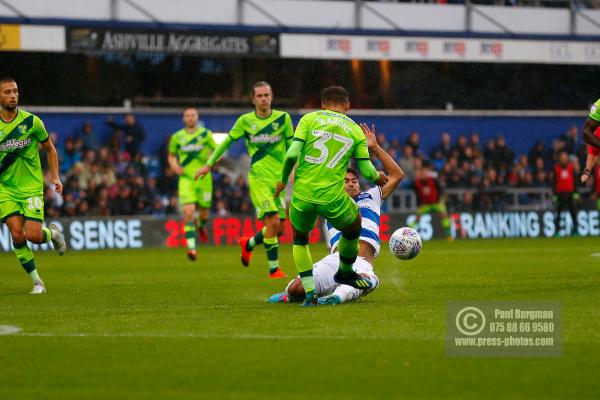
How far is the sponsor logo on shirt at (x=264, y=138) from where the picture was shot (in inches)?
634

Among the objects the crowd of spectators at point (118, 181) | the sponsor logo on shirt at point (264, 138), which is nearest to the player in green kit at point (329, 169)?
the sponsor logo on shirt at point (264, 138)

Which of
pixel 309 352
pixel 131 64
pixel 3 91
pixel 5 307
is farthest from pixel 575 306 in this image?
pixel 131 64

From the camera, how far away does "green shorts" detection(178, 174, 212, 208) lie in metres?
21.3

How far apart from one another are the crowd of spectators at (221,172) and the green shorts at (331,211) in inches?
674

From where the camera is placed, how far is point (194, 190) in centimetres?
2139

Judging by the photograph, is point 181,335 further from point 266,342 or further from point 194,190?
point 194,190

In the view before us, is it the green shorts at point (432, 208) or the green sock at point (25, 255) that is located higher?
the green sock at point (25, 255)

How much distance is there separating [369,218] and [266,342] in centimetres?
368

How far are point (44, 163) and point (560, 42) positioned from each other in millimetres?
16268

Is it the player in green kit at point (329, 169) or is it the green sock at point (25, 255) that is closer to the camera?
the player in green kit at point (329, 169)

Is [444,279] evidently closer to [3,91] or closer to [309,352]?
[3,91]

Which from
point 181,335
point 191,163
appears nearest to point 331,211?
point 181,335

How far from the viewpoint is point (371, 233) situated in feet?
39.5

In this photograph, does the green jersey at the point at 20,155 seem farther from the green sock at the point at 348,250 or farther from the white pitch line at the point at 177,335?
the green sock at the point at 348,250
